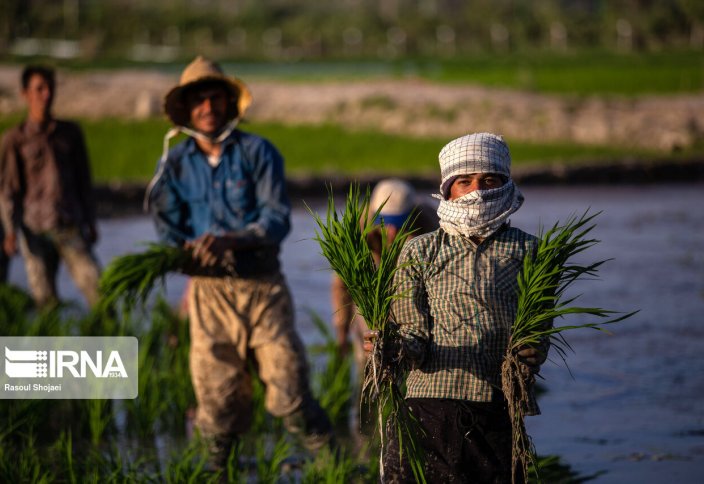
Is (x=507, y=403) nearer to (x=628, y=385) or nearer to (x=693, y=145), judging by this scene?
(x=628, y=385)

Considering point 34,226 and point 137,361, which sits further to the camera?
point 34,226

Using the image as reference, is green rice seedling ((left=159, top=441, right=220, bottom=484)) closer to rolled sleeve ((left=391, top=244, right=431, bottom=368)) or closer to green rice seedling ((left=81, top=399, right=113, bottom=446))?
green rice seedling ((left=81, top=399, right=113, bottom=446))

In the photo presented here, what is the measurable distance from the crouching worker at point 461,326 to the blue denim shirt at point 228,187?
1619 millimetres

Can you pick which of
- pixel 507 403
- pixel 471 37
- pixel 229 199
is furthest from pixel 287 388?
pixel 471 37

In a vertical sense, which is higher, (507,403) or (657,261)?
(657,261)

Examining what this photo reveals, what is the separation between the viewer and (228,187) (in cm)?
555

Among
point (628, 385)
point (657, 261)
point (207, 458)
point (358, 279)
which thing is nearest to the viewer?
point (358, 279)

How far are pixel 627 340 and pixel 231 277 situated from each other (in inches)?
186

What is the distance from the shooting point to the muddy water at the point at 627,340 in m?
6.65

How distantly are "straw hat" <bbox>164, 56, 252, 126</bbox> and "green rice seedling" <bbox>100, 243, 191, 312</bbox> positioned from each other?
0.58 m

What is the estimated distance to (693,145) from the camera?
73.2 feet

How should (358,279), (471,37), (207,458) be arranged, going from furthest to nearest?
(471,37)
(207,458)
(358,279)

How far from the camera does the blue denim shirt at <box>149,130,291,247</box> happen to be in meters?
5.54

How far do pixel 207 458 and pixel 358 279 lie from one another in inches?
69.2
